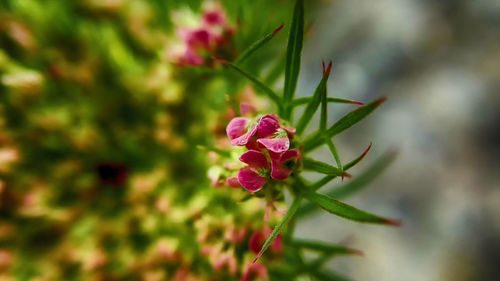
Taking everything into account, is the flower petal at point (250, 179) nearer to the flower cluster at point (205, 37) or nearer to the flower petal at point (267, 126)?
the flower petal at point (267, 126)

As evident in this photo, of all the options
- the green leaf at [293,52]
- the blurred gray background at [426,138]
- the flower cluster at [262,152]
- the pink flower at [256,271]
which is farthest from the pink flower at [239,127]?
the blurred gray background at [426,138]

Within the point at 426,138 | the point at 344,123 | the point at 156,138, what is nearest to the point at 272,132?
the point at 344,123

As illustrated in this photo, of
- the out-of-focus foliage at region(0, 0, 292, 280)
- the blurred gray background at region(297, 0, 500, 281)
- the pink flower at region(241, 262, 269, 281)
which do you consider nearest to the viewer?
the pink flower at region(241, 262, 269, 281)

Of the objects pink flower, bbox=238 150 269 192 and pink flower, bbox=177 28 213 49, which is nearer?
pink flower, bbox=238 150 269 192

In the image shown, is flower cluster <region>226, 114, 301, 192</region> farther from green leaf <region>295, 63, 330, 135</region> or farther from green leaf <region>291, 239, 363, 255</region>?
green leaf <region>291, 239, 363, 255</region>

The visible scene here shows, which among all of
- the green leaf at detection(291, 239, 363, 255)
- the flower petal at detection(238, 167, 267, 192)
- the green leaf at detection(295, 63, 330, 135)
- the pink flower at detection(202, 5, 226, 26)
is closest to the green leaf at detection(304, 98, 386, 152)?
the green leaf at detection(295, 63, 330, 135)
